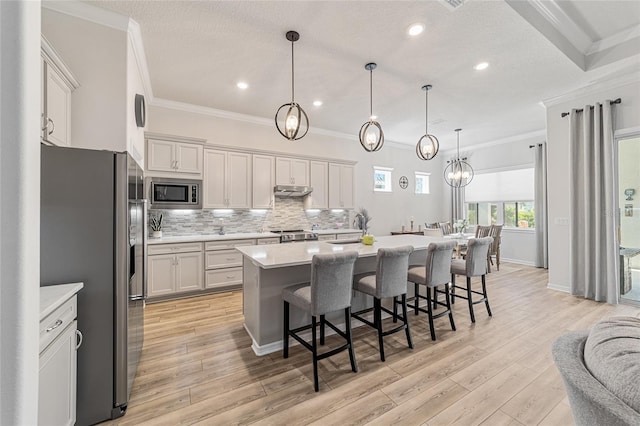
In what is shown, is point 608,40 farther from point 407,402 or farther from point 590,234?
point 407,402

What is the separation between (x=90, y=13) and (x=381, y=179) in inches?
240

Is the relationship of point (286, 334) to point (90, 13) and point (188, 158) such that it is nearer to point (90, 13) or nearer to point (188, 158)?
point (188, 158)

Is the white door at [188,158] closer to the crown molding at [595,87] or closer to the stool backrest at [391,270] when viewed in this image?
the stool backrest at [391,270]

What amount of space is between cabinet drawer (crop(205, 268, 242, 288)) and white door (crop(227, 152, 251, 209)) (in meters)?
1.14

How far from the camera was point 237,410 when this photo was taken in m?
1.85

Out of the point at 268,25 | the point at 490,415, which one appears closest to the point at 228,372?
the point at 490,415

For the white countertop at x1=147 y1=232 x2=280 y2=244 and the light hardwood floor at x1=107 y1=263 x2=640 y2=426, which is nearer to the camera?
the light hardwood floor at x1=107 y1=263 x2=640 y2=426

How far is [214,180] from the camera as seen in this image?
4652mm

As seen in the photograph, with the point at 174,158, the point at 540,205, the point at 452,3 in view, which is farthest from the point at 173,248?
the point at 540,205

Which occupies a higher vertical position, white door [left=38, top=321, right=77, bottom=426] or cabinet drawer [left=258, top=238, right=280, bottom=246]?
cabinet drawer [left=258, top=238, right=280, bottom=246]

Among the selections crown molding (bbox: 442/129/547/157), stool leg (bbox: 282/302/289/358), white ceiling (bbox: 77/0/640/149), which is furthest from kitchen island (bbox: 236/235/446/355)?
crown molding (bbox: 442/129/547/157)

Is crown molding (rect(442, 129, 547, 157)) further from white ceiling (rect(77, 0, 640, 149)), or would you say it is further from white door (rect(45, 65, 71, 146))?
white door (rect(45, 65, 71, 146))

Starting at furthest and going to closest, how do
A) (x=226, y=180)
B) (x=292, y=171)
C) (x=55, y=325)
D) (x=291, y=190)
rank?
(x=292, y=171) → (x=291, y=190) → (x=226, y=180) → (x=55, y=325)

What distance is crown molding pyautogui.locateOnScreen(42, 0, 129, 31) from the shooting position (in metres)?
2.38
